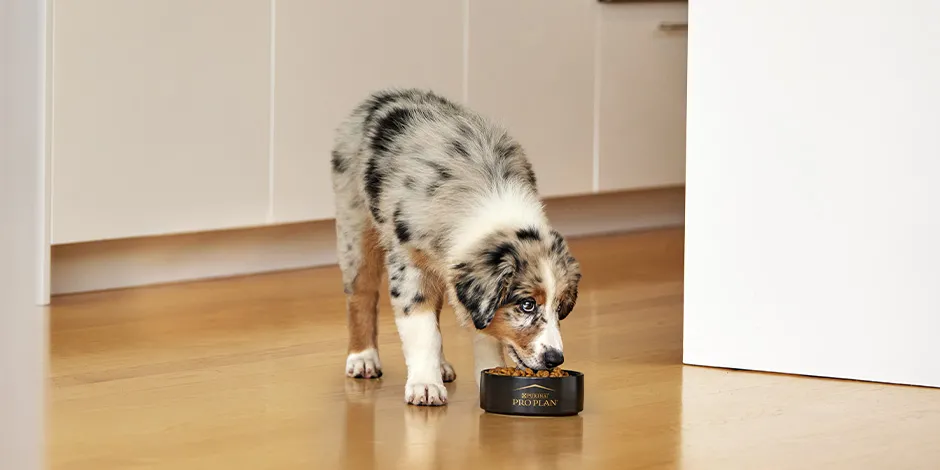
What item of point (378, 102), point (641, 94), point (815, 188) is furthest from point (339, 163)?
point (641, 94)

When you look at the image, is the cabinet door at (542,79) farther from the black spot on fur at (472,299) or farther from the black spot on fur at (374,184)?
the black spot on fur at (472,299)

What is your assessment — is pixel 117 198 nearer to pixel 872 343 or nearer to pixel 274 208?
pixel 274 208

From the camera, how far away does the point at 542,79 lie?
17.2 ft

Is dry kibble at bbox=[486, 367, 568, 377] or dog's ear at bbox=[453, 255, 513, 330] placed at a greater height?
dog's ear at bbox=[453, 255, 513, 330]

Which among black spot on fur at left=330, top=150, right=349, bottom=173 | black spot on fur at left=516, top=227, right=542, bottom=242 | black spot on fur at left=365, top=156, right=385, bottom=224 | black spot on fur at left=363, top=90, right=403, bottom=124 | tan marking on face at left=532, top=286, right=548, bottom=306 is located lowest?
tan marking on face at left=532, top=286, right=548, bottom=306

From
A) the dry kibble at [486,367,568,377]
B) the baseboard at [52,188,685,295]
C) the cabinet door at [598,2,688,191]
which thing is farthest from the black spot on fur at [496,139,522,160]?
the cabinet door at [598,2,688,191]

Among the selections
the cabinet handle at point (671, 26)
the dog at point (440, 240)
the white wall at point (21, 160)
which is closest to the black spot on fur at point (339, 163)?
the dog at point (440, 240)

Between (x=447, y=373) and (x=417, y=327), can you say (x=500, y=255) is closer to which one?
(x=417, y=327)

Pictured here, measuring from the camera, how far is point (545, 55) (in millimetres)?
5246

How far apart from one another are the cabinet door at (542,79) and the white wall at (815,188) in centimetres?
178

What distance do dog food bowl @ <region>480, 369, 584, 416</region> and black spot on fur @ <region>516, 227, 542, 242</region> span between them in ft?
0.90

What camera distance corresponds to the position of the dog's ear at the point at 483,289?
263 cm

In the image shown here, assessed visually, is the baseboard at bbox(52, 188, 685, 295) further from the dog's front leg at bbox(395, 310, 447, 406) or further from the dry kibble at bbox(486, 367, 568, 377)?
the dry kibble at bbox(486, 367, 568, 377)

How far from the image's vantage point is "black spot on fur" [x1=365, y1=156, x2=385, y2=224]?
292 centimetres
